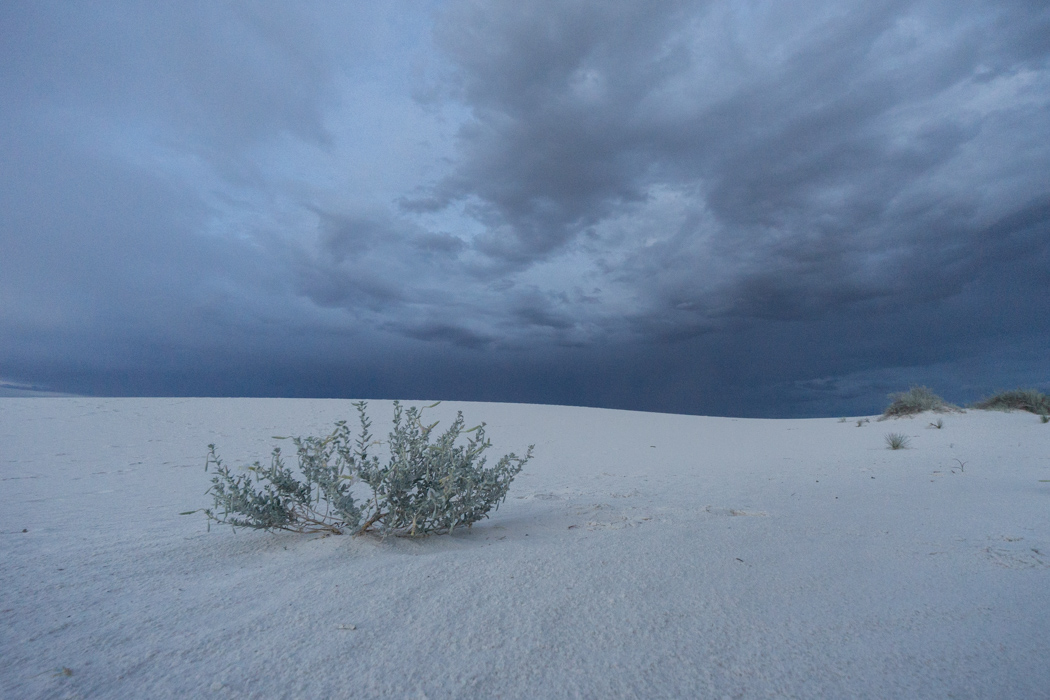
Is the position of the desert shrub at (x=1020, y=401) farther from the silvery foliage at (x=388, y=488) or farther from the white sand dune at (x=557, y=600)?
the silvery foliage at (x=388, y=488)

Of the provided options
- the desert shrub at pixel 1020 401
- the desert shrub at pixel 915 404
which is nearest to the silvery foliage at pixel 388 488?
the desert shrub at pixel 915 404

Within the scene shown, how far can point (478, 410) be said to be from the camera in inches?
586

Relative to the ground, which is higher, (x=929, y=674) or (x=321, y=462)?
(x=321, y=462)

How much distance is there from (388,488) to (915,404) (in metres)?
15.1

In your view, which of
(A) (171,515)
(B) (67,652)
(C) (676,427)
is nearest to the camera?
(B) (67,652)

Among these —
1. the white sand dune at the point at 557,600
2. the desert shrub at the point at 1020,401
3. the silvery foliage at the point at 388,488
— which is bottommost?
the white sand dune at the point at 557,600

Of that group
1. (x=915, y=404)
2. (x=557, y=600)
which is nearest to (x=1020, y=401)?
(x=915, y=404)

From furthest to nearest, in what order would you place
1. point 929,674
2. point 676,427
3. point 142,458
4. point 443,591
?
point 676,427, point 142,458, point 443,591, point 929,674

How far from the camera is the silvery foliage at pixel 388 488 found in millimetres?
3232

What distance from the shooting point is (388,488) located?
10.6 feet

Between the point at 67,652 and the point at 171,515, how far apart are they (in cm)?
282

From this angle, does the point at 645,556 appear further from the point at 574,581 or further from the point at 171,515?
the point at 171,515

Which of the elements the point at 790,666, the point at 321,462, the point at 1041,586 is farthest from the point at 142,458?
the point at 1041,586

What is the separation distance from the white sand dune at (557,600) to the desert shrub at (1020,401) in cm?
1207
